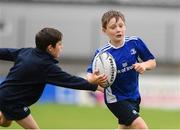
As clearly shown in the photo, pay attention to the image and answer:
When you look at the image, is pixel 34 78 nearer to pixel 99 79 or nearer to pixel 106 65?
pixel 99 79

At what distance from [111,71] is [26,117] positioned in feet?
4.58

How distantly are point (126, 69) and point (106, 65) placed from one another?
440 mm

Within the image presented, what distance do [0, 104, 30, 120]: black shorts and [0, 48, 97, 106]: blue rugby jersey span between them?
0.05 metres

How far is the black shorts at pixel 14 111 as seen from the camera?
10.7 meters

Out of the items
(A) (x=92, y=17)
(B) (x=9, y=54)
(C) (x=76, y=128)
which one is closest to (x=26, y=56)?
(B) (x=9, y=54)

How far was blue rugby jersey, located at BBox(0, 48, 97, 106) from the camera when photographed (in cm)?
1040

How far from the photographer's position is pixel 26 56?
10.6 metres

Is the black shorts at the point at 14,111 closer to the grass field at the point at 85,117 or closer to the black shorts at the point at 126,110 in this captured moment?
the black shorts at the point at 126,110

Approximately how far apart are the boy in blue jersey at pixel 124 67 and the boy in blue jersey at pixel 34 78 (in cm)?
66

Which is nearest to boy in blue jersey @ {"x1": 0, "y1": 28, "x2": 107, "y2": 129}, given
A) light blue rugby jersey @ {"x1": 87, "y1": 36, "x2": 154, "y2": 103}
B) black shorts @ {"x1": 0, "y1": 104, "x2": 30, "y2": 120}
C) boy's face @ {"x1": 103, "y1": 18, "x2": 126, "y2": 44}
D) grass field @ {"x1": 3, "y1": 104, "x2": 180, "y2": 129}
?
black shorts @ {"x1": 0, "y1": 104, "x2": 30, "y2": 120}

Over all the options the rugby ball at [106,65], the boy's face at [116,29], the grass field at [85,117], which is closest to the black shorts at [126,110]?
the rugby ball at [106,65]

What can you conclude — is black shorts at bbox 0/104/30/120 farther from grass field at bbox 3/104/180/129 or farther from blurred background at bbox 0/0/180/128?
blurred background at bbox 0/0/180/128

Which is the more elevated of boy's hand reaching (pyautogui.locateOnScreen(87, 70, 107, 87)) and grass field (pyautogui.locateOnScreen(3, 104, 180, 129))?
boy's hand reaching (pyautogui.locateOnScreen(87, 70, 107, 87))

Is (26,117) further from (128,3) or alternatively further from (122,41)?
(128,3)
